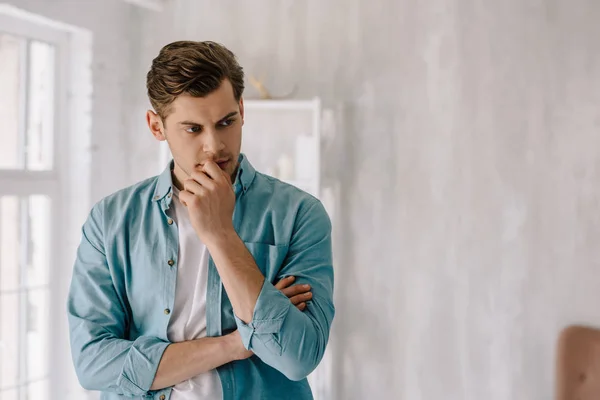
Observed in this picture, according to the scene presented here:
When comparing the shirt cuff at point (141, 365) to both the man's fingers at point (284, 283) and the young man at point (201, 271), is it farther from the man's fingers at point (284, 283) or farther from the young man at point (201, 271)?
the man's fingers at point (284, 283)

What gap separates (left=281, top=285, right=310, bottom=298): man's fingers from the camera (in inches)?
52.0

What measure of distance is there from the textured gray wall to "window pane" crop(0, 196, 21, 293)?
1299 mm

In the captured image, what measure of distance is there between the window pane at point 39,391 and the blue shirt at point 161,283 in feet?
5.43

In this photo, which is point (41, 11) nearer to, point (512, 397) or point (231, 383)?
point (231, 383)

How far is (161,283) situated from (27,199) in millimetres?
1687

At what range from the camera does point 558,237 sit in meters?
2.74

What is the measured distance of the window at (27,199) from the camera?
2.65m

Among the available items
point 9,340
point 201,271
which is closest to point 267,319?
point 201,271

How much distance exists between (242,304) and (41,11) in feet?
6.43

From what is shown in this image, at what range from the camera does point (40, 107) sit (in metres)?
2.87

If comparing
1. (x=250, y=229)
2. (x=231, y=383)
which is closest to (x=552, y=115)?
(x=250, y=229)

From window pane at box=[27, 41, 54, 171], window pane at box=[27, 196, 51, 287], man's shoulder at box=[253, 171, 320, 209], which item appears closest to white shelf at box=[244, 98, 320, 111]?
window pane at box=[27, 41, 54, 171]

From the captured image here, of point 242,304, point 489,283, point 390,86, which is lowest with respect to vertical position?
point 489,283

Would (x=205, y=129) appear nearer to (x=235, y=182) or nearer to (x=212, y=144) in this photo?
(x=212, y=144)
